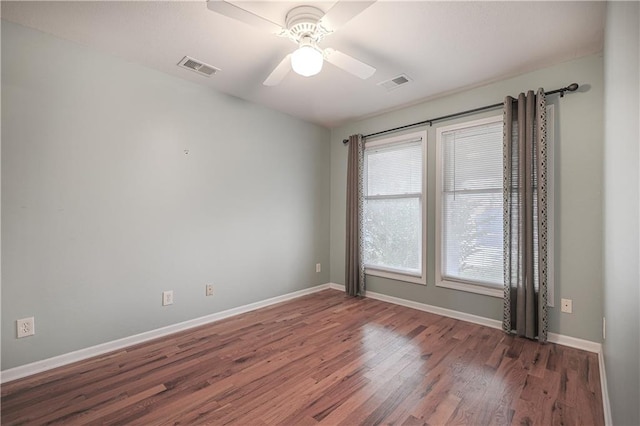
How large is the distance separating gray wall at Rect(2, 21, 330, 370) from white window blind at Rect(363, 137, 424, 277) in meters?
1.32

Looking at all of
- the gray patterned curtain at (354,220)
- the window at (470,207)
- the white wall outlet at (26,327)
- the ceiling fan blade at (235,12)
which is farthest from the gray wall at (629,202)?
the white wall outlet at (26,327)

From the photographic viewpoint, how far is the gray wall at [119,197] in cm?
208

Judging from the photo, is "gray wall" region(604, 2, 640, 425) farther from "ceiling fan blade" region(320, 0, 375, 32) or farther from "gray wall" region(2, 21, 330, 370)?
"gray wall" region(2, 21, 330, 370)

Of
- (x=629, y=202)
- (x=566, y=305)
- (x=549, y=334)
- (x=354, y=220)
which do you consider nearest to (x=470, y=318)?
(x=549, y=334)

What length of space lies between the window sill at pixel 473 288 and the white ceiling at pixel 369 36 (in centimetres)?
214

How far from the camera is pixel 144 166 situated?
2.66 meters

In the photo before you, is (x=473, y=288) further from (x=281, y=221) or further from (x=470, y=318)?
(x=281, y=221)

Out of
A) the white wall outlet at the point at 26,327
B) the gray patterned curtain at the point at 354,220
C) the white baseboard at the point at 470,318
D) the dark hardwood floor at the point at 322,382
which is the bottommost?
the dark hardwood floor at the point at 322,382

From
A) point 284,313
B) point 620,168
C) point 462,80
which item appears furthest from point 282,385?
point 462,80

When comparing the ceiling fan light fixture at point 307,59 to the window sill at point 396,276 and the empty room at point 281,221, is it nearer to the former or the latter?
the empty room at point 281,221

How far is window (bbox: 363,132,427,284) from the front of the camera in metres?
3.56

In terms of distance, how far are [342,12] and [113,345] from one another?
10.1 feet

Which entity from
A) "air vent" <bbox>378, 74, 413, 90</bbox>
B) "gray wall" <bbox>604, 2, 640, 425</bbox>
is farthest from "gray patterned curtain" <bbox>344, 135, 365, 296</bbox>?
"gray wall" <bbox>604, 2, 640, 425</bbox>

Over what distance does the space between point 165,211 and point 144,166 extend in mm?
453
